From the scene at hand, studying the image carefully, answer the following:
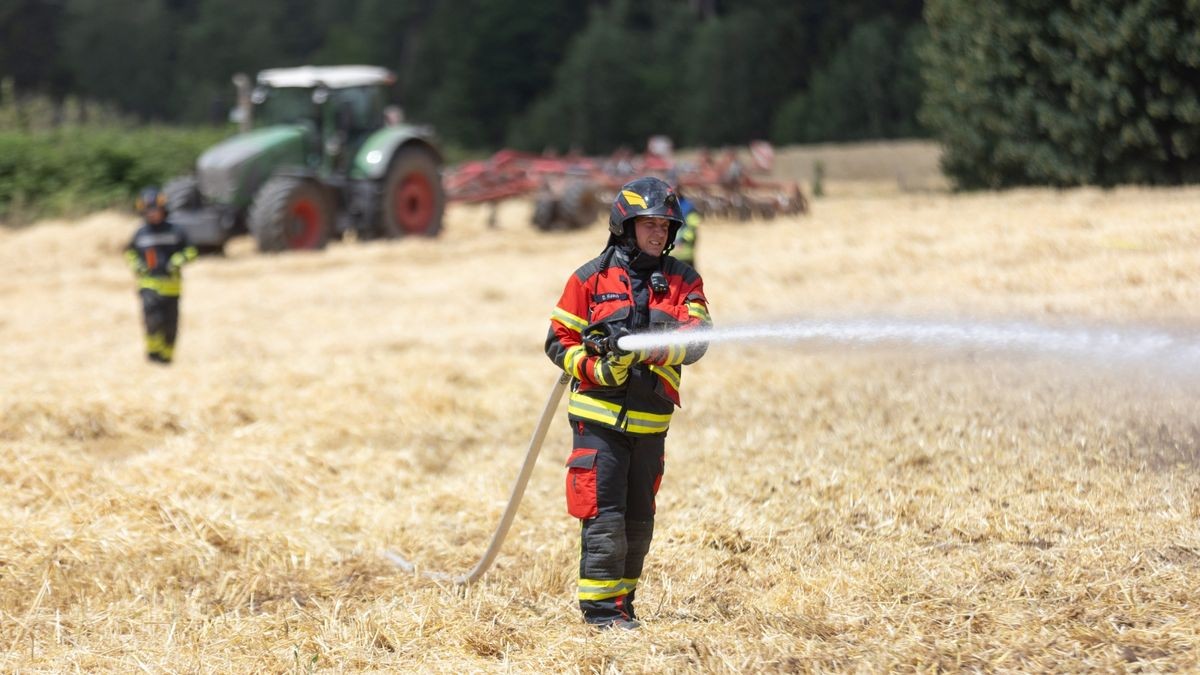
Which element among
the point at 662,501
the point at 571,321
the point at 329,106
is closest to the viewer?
the point at 571,321

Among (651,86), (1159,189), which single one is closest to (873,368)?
(1159,189)

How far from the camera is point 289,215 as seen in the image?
19.9 meters

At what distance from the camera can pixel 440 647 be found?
5.29 meters

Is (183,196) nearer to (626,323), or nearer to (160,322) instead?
(160,322)

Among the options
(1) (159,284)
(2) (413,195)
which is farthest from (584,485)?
(2) (413,195)

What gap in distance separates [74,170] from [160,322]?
15.7 meters

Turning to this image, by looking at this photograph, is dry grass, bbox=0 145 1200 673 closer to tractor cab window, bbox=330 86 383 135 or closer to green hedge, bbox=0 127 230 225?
tractor cab window, bbox=330 86 383 135

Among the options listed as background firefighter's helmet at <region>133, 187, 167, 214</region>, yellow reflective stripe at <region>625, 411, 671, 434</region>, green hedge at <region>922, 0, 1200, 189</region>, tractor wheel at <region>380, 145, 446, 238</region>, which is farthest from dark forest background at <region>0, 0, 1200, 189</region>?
yellow reflective stripe at <region>625, 411, 671, 434</region>

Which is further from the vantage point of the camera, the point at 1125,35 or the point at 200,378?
the point at 1125,35

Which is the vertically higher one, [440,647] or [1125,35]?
[1125,35]

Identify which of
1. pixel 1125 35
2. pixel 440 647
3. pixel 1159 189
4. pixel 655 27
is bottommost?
pixel 440 647

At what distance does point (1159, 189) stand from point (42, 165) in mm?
20089

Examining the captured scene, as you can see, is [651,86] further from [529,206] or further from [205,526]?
[205,526]

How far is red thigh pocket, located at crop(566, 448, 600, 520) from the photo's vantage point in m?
5.26
